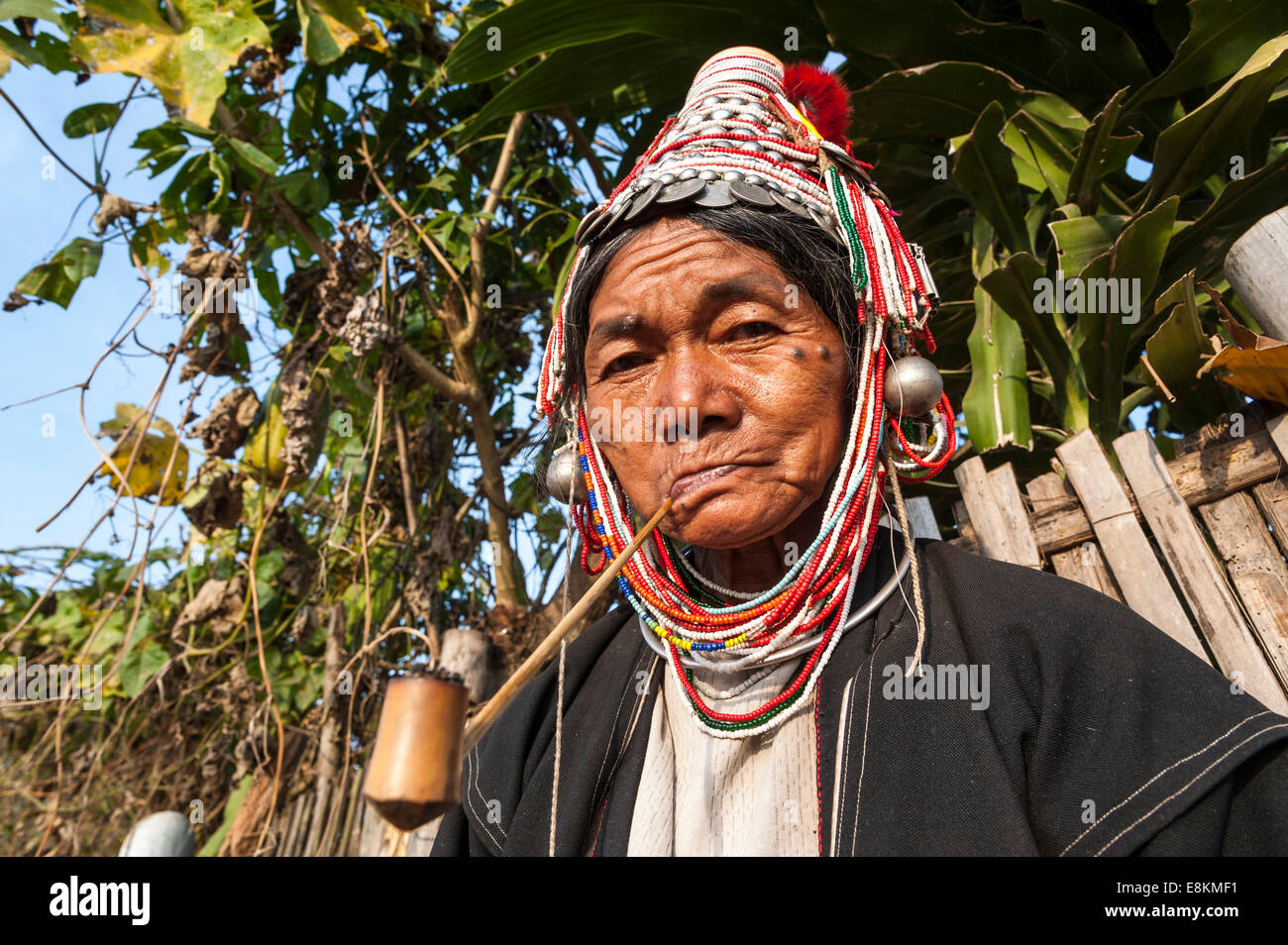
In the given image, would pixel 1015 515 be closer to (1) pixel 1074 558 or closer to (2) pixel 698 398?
(1) pixel 1074 558

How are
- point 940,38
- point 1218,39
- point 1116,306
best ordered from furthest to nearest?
point 940,38
point 1218,39
point 1116,306

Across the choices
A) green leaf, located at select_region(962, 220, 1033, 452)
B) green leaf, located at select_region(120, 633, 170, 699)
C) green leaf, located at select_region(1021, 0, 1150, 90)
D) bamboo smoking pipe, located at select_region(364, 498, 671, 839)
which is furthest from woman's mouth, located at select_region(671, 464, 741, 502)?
green leaf, located at select_region(120, 633, 170, 699)

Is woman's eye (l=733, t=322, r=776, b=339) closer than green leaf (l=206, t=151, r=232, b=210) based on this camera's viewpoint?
Yes

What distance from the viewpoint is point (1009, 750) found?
1135 mm

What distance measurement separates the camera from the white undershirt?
4.20ft

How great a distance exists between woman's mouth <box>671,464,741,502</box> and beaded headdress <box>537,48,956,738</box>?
19cm

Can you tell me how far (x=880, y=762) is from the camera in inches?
46.0

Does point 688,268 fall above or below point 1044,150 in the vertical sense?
below

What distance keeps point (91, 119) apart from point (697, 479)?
2.14 m

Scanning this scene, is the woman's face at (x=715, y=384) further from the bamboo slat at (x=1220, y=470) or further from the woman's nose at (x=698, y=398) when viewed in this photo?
the bamboo slat at (x=1220, y=470)

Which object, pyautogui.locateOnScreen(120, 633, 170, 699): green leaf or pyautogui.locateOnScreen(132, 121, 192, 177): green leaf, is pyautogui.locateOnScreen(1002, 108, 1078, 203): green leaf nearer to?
pyautogui.locateOnScreen(132, 121, 192, 177): green leaf

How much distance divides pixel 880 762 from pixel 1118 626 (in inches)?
15.6

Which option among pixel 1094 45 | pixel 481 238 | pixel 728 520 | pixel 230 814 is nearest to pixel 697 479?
pixel 728 520
